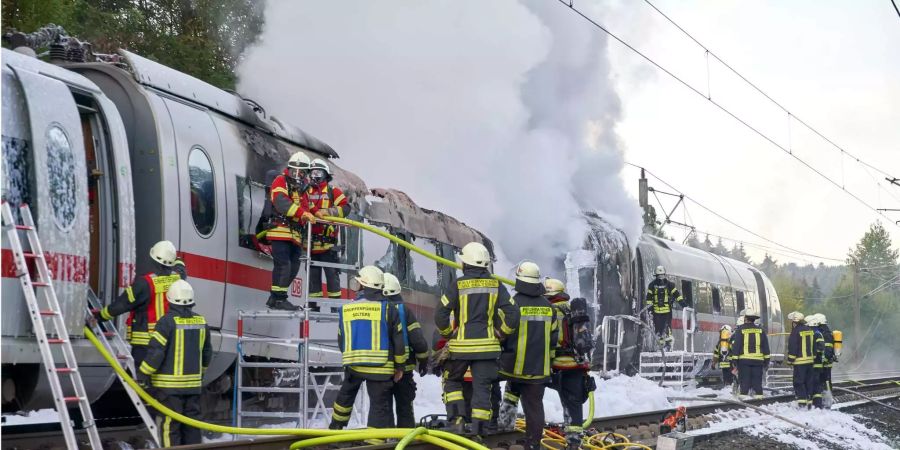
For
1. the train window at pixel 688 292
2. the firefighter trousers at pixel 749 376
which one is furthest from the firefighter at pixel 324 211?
the train window at pixel 688 292

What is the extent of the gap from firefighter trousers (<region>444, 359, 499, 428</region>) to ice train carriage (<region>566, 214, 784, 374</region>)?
911 centimetres

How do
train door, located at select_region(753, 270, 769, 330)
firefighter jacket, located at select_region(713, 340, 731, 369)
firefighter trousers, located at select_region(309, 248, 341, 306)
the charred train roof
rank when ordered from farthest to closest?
train door, located at select_region(753, 270, 769, 330) < firefighter jacket, located at select_region(713, 340, 731, 369) < firefighter trousers, located at select_region(309, 248, 341, 306) < the charred train roof

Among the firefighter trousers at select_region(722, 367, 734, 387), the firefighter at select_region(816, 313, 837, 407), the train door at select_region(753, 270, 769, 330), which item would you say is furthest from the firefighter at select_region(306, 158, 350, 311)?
the train door at select_region(753, 270, 769, 330)

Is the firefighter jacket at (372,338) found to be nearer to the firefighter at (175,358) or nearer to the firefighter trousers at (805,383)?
the firefighter at (175,358)

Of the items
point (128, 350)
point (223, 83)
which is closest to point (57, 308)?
point (128, 350)

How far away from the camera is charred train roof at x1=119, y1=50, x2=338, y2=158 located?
978 cm

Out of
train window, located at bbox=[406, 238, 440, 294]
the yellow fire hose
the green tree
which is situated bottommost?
the yellow fire hose

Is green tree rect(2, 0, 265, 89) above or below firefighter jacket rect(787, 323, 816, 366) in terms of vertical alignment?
above

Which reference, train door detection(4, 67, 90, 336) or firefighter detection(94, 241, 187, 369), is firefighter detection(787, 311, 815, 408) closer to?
firefighter detection(94, 241, 187, 369)

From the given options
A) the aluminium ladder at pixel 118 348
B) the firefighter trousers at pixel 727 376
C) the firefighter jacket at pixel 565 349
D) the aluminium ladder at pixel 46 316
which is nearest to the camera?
the aluminium ladder at pixel 46 316

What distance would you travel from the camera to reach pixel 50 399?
766cm

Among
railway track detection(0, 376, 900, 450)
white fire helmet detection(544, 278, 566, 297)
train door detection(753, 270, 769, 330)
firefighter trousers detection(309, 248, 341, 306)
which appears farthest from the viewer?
train door detection(753, 270, 769, 330)

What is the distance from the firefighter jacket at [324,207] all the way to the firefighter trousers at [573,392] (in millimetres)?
2849

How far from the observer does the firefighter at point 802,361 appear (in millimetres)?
17641
